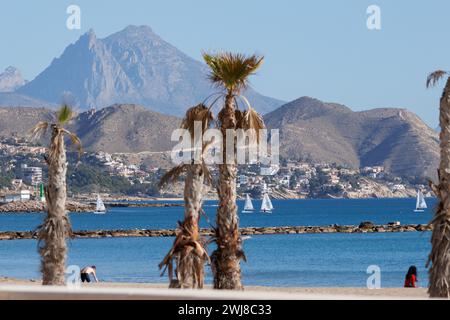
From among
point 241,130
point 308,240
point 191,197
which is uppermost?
point 241,130

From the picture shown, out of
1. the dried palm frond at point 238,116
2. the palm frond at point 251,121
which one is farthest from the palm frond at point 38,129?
the palm frond at point 251,121

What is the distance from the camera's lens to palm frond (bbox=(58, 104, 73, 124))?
886 inches

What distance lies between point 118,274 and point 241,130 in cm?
3456

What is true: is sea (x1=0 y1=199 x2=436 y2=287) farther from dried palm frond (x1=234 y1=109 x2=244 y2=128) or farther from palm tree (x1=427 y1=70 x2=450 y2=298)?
palm tree (x1=427 y1=70 x2=450 y2=298)

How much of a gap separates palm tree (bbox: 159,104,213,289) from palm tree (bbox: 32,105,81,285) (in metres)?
3.18

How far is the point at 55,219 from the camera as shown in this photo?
72.3 feet

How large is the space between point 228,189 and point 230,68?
7.77 feet

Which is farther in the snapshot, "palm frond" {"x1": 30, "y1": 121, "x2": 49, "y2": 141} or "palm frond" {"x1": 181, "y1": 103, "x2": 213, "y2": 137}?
"palm frond" {"x1": 30, "y1": 121, "x2": 49, "y2": 141}

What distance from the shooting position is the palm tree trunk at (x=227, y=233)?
67.9 feet

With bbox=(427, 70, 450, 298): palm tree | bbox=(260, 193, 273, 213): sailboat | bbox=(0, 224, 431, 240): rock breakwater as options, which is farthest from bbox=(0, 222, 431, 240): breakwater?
bbox=(427, 70, 450, 298): palm tree
